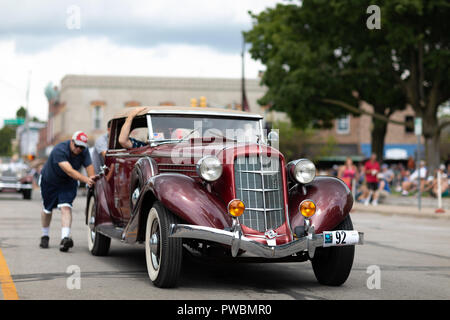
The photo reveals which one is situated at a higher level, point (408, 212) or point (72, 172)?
point (72, 172)

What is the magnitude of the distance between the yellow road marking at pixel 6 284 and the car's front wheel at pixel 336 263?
9.65 ft

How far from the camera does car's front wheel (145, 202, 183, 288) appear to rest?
6367 mm

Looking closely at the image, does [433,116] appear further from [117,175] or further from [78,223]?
[117,175]

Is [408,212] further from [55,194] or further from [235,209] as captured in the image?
[235,209]

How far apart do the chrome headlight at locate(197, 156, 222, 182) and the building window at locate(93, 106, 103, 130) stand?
5032 centimetres

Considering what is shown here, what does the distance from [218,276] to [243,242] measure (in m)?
1.53

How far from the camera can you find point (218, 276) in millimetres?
7516

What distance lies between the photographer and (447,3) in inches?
993

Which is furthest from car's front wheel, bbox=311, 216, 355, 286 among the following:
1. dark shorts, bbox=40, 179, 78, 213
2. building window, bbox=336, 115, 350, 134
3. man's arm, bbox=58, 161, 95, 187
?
building window, bbox=336, 115, 350, 134

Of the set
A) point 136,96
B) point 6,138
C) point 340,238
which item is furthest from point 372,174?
point 6,138

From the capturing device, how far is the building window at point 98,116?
55.9 meters

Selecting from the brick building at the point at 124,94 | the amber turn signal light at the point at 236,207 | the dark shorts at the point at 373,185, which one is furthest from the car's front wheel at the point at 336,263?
the brick building at the point at 124,94

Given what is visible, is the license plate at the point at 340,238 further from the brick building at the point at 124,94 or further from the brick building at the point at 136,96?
the brick building at the point at 124,94

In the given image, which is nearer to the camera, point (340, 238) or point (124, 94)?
point (340, 238)
